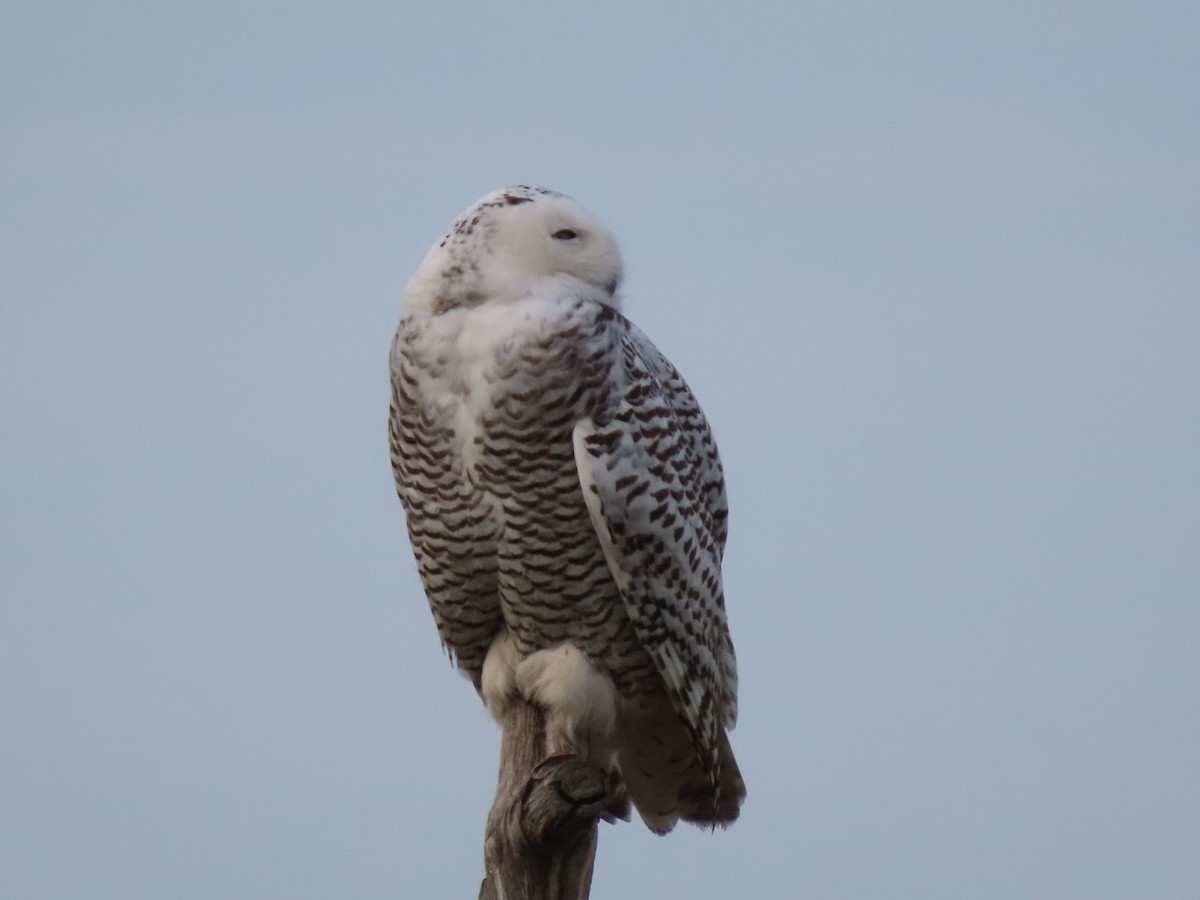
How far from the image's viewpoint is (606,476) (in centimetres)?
488

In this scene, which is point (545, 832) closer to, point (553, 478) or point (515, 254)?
point (553, 478)

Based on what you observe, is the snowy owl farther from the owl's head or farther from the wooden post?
the wooden post

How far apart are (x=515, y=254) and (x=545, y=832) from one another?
1.51m

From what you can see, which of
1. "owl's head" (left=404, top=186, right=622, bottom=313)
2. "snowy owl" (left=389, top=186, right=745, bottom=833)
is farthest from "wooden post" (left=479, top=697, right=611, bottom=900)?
"owl's head" (left=404, top=186, right=622, bottom=313)

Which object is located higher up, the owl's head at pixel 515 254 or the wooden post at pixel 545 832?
the owl's head at pixel 515 254

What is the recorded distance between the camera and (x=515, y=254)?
4.96m

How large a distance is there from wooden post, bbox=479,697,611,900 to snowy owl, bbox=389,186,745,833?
0.18 metres

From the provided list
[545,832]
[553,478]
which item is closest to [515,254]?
[553,478]

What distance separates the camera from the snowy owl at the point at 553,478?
4.88 m

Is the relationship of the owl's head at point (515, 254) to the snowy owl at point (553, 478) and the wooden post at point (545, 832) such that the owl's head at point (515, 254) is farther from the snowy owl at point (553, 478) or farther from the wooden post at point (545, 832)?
the wooden post at point (545, 832)

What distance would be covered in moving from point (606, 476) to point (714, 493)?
2.35 feet

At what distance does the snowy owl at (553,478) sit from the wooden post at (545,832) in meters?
0.18

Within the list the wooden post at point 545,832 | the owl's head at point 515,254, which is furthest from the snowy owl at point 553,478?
the wooden post at point 545,832

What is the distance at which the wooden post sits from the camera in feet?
16.4
